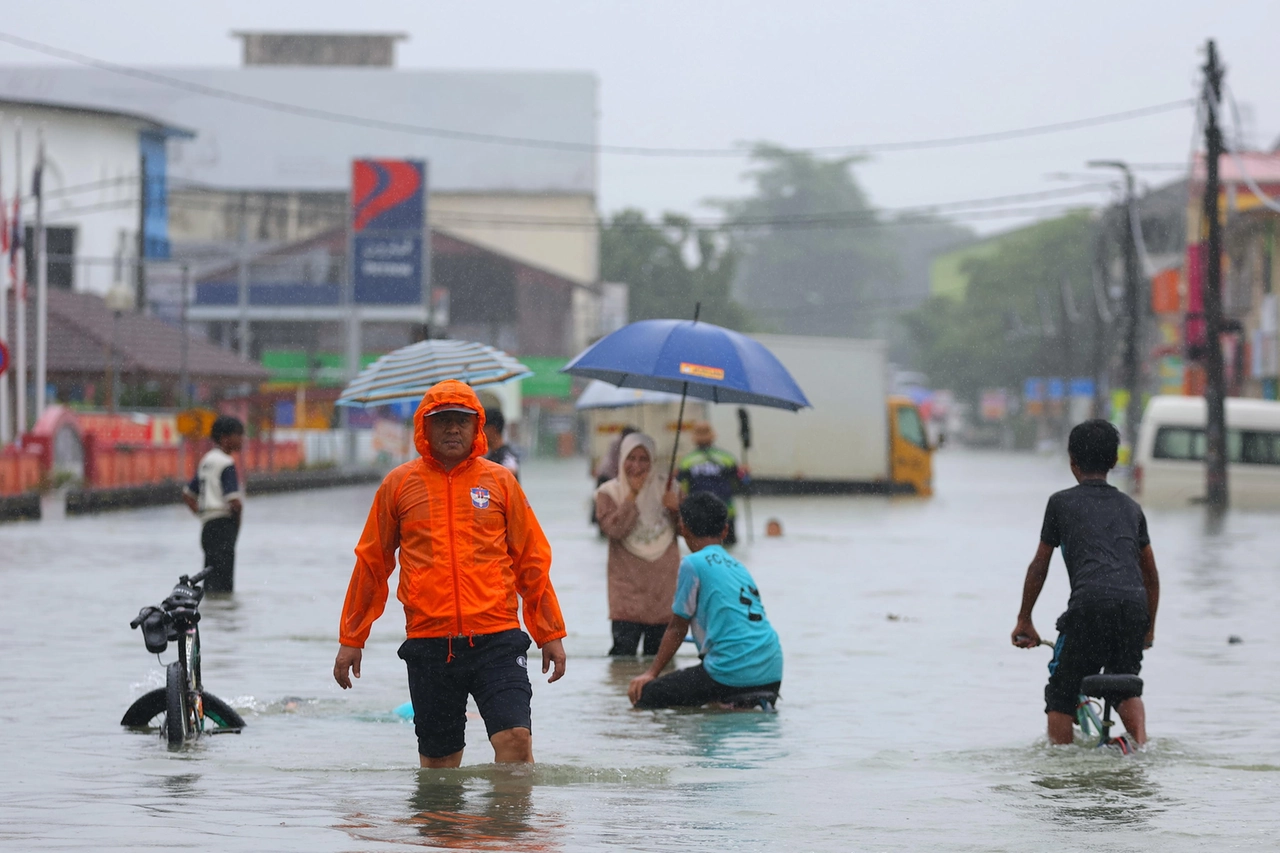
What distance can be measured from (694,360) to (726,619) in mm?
1816

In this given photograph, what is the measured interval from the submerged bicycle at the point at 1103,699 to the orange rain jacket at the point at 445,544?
7.80ft

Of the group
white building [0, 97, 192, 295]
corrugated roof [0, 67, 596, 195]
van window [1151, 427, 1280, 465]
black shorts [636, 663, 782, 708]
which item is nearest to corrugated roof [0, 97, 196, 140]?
white building [0, 97, 192, 295]

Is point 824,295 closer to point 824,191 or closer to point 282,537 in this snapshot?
point 824,191

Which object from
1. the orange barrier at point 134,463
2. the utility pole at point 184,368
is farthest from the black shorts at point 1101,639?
the utility pole at point 184,368

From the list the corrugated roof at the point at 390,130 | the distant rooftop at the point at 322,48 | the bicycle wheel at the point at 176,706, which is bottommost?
the bicycle wheel at the point at 176,706

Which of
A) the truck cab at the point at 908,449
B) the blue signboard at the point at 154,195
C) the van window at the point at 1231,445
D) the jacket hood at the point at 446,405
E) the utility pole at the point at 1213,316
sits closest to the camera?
the jacket hood at the point at 446,405

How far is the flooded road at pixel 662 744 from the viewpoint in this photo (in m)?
7.09

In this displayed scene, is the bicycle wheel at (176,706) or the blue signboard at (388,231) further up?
the blue signboard at (388,231)

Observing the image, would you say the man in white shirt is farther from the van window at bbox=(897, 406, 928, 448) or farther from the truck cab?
the van window at bbox=(897, 406, 928, 448)

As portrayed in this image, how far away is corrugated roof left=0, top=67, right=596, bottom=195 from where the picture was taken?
293 feet

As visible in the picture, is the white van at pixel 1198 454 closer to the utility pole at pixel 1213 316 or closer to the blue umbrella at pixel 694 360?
the utility pole at pixel 1213 316

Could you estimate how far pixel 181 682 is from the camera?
8.89 metres

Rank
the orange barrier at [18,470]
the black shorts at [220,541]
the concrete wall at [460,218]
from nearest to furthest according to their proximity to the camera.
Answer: the black shorts at [220,541] < the orange barrier at [18,470] < the concrete wall at [460,218]

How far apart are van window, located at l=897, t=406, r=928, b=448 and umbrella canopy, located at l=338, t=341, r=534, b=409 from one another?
106 feet
